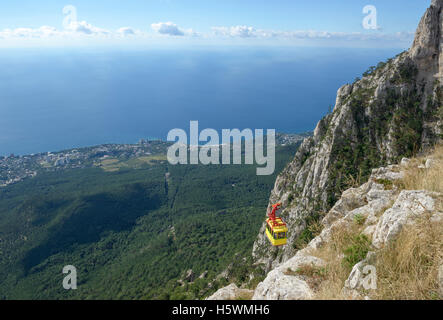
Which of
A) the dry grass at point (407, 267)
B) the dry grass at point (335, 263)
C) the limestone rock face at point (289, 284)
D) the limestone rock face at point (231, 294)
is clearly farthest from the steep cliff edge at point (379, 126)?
the dry grass at point (407, 267)

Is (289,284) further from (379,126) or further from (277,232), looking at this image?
(379,126)

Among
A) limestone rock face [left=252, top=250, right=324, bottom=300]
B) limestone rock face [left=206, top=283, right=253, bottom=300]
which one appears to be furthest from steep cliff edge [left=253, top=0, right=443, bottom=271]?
limestone rock face [left=252, top=250, right=324, bottom=300]

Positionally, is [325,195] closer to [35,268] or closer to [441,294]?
[441,294]

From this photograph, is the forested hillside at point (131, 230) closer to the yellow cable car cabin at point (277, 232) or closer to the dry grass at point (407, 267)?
the yellow cable car cabin at point (277, 232)

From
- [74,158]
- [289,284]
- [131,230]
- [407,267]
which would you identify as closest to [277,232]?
[289,284]

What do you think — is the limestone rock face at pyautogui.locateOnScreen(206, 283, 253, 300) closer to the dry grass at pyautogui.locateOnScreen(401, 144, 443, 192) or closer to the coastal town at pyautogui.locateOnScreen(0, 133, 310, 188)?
the dry grass at pyautogui.locateOnScreen(401, 144, 443, 192)

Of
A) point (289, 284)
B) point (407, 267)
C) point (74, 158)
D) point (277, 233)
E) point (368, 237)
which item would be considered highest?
point (407, 267)

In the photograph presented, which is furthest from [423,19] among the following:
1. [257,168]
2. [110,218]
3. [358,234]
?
[110,218]
